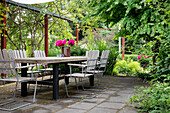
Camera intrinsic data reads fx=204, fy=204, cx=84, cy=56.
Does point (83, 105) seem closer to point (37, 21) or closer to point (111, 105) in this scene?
point (111, 105)

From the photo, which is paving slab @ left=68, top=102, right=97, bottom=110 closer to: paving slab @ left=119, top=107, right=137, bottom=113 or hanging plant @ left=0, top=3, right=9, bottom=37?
paving slab @ left=119, top=107, right=137, bottom=113

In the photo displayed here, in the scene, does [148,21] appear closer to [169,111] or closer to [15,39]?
[169,111]

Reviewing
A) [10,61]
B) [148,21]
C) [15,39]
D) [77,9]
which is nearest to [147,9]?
[148,21]

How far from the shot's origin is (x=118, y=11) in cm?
561

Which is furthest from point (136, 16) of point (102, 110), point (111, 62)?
point (102, 110)

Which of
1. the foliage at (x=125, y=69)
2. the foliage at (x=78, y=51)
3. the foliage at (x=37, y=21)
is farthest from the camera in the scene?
the foliage at (x=37, y=21)

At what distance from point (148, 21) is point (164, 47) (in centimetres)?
150

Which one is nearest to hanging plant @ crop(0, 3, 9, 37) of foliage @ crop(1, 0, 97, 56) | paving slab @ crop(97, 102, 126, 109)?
foliage @ crop(1, 0, 97, 56)

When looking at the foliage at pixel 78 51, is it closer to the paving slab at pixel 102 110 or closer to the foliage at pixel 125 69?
the foliage at pixel 125 69

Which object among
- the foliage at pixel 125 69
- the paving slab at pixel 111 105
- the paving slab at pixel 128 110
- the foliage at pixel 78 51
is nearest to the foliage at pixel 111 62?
the foliage at pixel 125 69

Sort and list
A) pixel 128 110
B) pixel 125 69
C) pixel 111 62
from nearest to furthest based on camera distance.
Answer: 1. pixel 128 110
2. pixel 111 62
3. pixel 125 69

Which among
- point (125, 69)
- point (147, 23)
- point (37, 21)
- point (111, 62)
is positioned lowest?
point (125, 69)

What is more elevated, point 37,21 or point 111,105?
point 37,21

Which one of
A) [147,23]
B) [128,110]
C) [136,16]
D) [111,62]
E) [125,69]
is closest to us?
[128,110]
